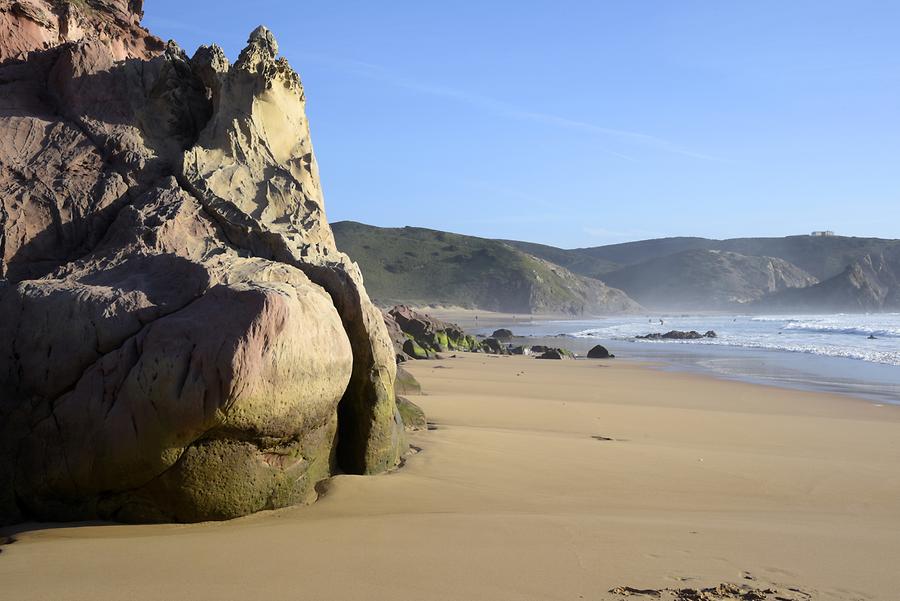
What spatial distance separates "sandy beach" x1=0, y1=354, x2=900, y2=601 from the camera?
351 cm

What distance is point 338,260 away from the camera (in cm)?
605

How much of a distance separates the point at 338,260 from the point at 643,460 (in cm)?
323

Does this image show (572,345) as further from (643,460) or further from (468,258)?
(468,258)

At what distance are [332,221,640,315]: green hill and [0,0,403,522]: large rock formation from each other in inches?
2768

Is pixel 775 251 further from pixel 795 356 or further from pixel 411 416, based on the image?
pixel 411 416

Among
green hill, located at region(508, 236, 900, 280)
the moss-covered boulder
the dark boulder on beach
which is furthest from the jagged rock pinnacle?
green hill, located at region(508, 236, 900, 280)

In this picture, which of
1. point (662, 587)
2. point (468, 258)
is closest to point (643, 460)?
point (662, 587)

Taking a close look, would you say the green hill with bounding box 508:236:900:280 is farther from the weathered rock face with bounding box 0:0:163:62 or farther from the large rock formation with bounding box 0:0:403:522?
the large rock formation with bounding box 0:0:403:522

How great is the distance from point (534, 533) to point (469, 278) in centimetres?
8857

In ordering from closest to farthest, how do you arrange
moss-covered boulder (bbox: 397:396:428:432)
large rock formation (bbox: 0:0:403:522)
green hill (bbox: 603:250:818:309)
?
large rock formation (bbox: 0:0:403:522)
moss-covered boulder (bbox: 397:396:428:432)
green hill (bbox: 603:250:818:309)

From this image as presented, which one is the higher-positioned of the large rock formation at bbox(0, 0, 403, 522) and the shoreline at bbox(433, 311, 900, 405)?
the large rock formation at bbox(0, 0, 403, 522)

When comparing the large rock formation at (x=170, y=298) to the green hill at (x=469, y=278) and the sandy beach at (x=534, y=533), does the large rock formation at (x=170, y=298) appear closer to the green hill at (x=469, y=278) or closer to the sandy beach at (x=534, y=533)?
the sandy beach at (x=534, y=533)

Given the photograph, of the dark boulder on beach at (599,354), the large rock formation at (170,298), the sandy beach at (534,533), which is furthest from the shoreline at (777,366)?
the large rock formation at (170,298)

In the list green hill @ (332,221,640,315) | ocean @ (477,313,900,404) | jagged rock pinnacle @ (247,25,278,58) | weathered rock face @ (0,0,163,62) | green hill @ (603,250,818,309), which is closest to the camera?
jagged rock pinnacle @ (247,25,278,58)
